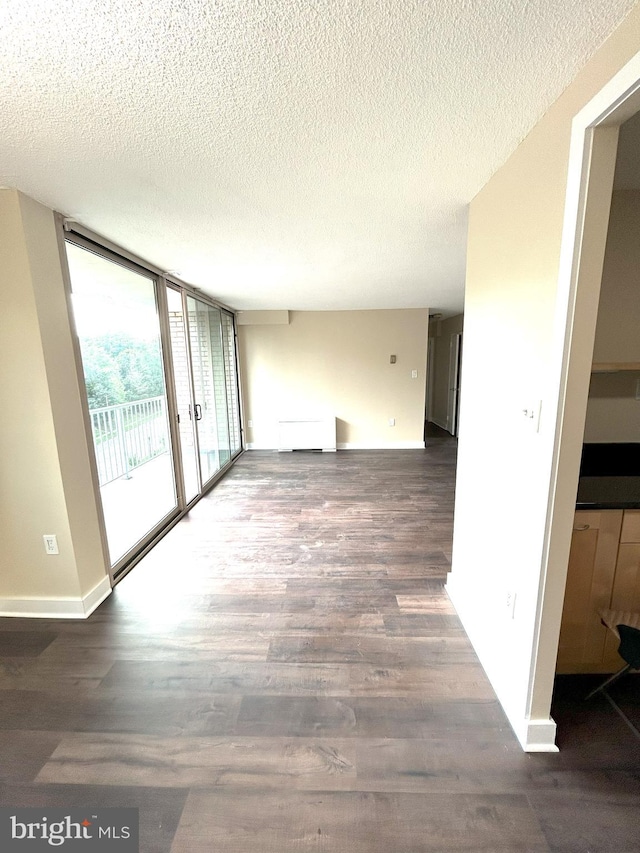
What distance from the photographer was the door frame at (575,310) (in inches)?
36.4

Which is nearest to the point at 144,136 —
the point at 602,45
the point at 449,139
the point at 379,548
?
the point at 449,139

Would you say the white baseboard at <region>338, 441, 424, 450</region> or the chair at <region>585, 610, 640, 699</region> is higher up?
the chair at <region>585, 610, 640, 699</region>

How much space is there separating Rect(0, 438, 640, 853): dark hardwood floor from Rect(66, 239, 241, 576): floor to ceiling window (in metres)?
0.82

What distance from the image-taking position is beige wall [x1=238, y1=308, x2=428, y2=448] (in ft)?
18.3

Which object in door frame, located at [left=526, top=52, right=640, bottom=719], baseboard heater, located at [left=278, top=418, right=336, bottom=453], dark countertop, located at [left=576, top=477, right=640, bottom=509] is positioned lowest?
baseboard heater, located at [left=278, top=418, right=336, bottom=453]

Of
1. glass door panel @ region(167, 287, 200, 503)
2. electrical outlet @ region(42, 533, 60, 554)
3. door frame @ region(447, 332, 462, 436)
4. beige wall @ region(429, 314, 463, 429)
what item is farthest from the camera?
beige wall @ region(429, 314, 463, 429)

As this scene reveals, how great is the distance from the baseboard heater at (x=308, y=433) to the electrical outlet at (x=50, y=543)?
3.85 m

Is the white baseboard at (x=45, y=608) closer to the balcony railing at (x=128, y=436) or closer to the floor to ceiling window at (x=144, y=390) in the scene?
the floor to ceiling window at (x=144, y=390)

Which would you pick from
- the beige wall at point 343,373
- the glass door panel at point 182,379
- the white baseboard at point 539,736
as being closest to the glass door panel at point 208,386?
the glass door panel at point 182,379

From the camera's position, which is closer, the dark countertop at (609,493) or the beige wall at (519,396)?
the beige wall at (519,396)

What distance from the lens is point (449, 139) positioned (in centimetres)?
128

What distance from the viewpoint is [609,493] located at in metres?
1.49

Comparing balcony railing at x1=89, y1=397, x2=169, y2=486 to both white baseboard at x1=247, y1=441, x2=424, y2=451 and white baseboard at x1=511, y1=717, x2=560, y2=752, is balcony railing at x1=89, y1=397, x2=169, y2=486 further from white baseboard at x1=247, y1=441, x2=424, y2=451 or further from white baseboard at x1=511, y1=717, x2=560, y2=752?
white baseboard at x1=511, y1=717, x2=560, y2=752

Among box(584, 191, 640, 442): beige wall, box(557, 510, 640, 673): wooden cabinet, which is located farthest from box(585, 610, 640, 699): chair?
box(584, 191, 640, 442): beige wall
